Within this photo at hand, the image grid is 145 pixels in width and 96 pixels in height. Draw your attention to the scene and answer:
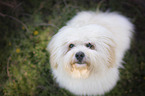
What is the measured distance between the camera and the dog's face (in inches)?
68.3

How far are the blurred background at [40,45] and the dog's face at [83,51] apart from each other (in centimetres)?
71

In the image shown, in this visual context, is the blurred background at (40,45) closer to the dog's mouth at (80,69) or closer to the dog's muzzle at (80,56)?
the dog's mouth at (80,69)

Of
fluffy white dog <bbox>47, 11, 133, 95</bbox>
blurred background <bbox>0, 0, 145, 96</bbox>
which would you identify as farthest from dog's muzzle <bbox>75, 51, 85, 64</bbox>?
blurred background <bbox>0, 0, 145, 96</bbox>

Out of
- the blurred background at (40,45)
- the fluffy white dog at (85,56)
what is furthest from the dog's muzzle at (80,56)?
the blurred background at (40,45)

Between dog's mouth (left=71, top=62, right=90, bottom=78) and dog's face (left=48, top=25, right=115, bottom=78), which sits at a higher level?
dog's face (left=48, top=25, right=115, bottom=78)

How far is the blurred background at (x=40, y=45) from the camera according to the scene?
260 centimetres

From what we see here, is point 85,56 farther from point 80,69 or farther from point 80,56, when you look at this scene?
point 80,69

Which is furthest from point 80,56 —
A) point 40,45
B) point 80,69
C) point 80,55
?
point 40,45

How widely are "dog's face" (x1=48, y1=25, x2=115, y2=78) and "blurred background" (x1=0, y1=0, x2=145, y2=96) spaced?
0.71 metres

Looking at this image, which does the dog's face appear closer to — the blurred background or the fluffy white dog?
the fluffy white dog

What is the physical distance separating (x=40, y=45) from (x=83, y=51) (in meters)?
1.29

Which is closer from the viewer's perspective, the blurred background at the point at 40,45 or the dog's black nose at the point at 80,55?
the dog's black nose at the point at 80,55

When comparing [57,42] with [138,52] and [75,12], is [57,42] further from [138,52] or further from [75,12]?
[138,52]

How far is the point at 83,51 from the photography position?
1700 mm
